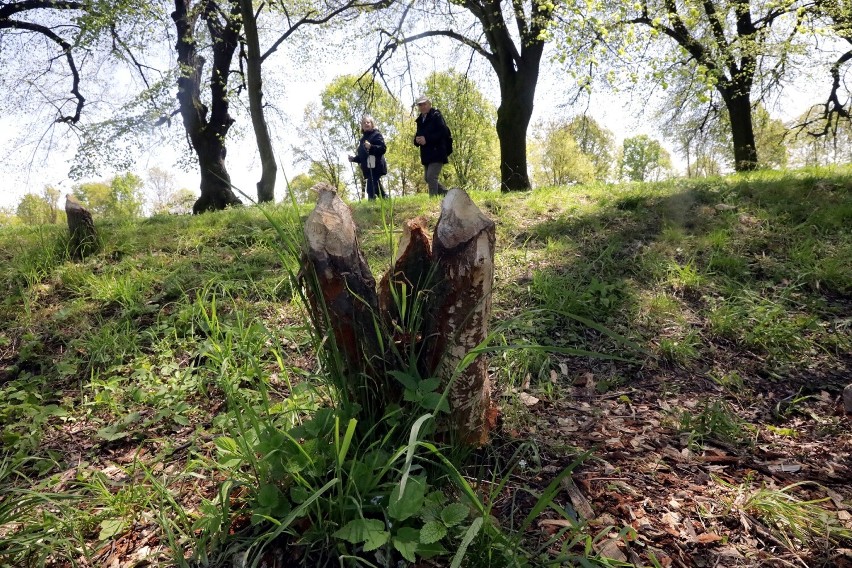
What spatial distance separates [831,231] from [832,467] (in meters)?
3.47

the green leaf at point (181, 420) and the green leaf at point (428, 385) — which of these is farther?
Result: the green leaf at point (181, 420)

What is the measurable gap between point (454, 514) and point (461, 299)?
2.37 feet

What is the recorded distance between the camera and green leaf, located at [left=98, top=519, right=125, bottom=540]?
1593 millimetres

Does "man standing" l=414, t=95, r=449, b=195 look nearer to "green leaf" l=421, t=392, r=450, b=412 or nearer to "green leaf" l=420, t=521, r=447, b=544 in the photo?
"green leaf" l=421, t=392, r=450, b=412

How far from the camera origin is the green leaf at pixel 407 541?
1247 mm

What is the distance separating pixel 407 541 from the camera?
1.29 metres

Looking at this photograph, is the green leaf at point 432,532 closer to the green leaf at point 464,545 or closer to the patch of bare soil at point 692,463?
the green leaf at point 464,545

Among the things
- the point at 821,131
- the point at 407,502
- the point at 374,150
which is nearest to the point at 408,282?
the point at 407,502

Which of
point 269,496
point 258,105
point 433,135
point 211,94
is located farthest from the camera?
point 211,94

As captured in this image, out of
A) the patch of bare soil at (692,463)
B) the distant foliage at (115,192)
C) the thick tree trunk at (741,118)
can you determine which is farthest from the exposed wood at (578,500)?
the distant foliage at (115,192)

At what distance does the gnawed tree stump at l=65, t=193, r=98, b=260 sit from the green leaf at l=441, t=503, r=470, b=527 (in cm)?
456

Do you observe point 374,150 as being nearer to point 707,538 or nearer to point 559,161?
point 707,538

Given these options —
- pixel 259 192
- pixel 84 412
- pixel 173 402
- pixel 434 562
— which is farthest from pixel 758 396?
pixel 259 192

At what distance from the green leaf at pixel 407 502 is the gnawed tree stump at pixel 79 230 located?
446 cm
